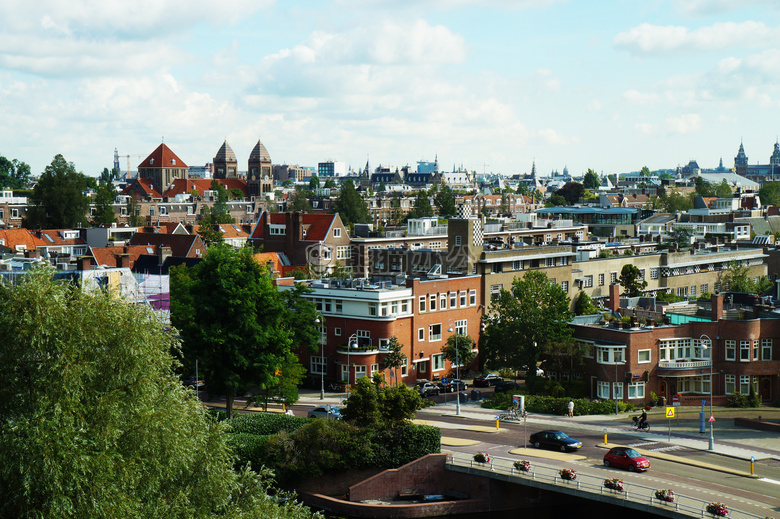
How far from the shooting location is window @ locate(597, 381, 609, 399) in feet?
225

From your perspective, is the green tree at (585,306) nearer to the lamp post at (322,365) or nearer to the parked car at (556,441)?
the lamp post at (322,365)

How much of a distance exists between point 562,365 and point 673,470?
21717 mm

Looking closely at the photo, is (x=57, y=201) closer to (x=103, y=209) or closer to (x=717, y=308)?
(x=103, y=209)

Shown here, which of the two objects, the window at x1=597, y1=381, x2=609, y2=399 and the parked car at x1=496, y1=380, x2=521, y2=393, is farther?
the parked car at x1=496, y1=380, x2=521, y2=393

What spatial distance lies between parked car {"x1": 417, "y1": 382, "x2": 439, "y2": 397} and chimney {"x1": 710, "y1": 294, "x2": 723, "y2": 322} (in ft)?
71.2

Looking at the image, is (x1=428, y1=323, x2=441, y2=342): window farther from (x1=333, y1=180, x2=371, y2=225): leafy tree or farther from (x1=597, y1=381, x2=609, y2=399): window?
(x1=333, y1=180, x2=371, y2=225): leafy tree

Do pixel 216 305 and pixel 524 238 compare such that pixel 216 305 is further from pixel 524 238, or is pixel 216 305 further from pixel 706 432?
pixel 524 238

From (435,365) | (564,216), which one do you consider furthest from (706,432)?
(564,216)

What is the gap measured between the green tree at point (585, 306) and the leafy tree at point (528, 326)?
1881 cm

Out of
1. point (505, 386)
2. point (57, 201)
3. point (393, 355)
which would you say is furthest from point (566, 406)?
point (57, 201)

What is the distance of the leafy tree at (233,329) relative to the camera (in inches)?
2440

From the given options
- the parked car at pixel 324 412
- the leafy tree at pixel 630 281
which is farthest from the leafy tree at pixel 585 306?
the parked car at pixel 324 412

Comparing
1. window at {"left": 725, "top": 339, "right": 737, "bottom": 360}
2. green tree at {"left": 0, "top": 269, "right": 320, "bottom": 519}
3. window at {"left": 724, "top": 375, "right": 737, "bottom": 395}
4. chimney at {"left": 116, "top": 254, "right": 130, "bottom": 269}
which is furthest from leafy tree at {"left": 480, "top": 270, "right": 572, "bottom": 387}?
green tree at {"left": 0, "top": 269, "right": 320, "bottom": 519}

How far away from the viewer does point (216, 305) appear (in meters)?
63.0
